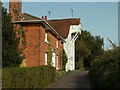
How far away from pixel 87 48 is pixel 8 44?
42210 millimetres

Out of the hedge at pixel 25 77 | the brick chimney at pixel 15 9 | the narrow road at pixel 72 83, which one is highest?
the brick chimney at pixel 15 9

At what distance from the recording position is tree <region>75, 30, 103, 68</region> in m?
60.2

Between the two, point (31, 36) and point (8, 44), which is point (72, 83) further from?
point (8, 44)

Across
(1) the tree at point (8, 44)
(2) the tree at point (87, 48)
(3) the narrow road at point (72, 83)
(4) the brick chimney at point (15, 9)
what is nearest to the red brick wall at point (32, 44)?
(4) the brick chimney at point (15, 9)

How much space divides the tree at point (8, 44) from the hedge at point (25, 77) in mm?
1415

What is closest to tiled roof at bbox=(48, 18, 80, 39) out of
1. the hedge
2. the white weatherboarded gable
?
the white weatherboarded gable

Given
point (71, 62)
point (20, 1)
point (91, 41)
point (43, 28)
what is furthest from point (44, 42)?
point (91, 41)

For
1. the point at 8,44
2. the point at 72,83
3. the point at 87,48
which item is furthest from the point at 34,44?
the point at 87,48

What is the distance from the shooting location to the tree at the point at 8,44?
1918 cm

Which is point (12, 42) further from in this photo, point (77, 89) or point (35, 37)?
point (35, 37)

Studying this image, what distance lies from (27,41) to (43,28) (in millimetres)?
2108

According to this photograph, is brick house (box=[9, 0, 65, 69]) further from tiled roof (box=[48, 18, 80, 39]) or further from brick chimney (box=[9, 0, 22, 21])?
tiled roof (box=[48, 18, 80, 39])

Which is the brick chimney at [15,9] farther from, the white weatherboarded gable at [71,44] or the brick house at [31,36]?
the white weatherboarded gable at [71,44]

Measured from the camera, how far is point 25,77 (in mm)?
17656
